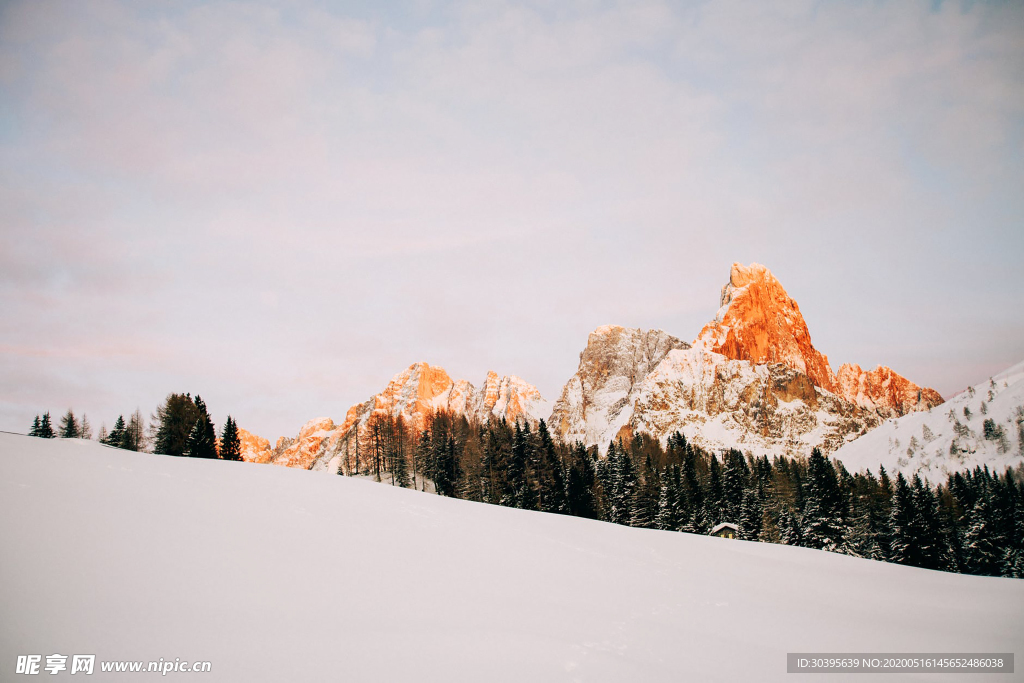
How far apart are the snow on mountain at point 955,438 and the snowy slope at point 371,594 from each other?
15647 centimetres

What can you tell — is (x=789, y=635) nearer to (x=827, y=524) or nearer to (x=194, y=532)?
(x=194, y=532)

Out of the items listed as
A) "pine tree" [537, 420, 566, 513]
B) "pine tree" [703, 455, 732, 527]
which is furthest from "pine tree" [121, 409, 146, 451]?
"pine tree" [703, 455, 732, 527]

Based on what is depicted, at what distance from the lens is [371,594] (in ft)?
34.2

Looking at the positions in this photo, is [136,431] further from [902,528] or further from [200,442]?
[902,528]

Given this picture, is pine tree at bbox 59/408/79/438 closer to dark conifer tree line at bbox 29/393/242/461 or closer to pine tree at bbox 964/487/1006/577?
dark conifer tree line at bbox 29/393/242/461

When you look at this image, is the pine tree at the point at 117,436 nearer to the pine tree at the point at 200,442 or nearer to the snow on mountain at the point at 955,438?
the pine tree at the point at 200,442

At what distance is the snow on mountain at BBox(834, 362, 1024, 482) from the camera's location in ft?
442

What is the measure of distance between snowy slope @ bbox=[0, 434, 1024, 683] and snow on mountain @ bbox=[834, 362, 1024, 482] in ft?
513

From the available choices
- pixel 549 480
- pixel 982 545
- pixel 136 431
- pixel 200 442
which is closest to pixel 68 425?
pixel 136 431

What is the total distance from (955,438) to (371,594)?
194021 mm

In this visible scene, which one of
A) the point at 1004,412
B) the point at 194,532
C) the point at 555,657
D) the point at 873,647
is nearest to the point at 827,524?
the point at 873,647

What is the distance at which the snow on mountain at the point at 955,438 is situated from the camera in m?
135

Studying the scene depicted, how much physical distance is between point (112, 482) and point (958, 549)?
254 feet

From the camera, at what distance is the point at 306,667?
23.2 feet
